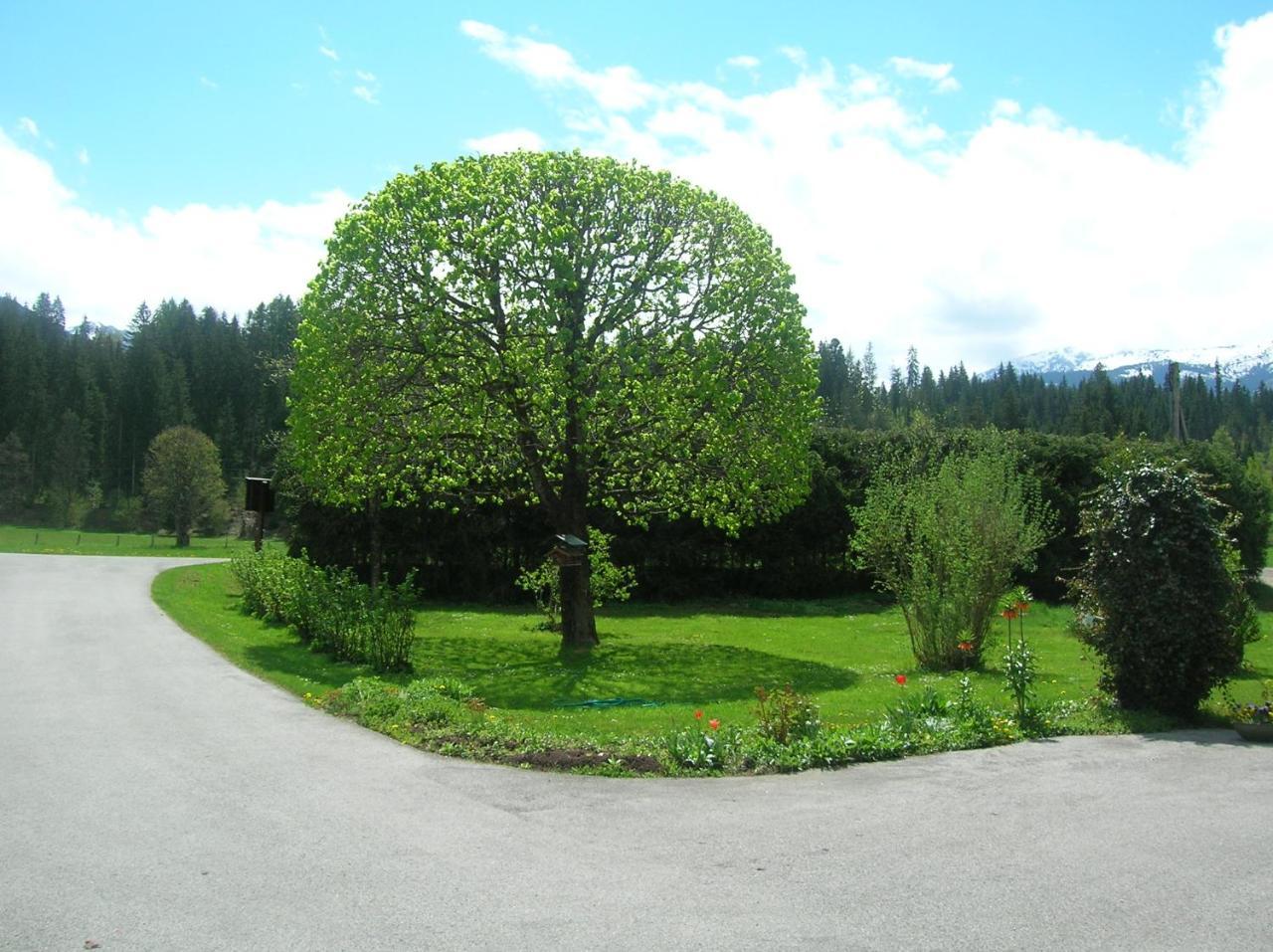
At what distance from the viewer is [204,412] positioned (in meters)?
87.3

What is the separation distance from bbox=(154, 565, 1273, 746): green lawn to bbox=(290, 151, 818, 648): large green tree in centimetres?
234

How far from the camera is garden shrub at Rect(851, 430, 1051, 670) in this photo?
1565 cm

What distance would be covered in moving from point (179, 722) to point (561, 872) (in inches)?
242

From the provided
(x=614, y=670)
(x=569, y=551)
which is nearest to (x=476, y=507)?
(x=569, y=551)

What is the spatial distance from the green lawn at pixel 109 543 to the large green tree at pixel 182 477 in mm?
2136

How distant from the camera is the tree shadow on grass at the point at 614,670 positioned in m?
13.2

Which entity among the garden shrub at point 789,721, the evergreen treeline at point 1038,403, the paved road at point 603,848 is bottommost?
the paved road at point 603,848

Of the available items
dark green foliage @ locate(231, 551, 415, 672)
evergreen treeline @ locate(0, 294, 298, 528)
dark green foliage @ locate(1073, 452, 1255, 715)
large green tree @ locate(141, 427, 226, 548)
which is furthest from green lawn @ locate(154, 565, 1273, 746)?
evergreen treeline @ locate(0, 294, 298, 528)

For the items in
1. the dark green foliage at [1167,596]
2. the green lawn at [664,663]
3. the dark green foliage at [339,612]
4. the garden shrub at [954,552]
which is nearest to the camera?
the dark green foliage at [1167,596]

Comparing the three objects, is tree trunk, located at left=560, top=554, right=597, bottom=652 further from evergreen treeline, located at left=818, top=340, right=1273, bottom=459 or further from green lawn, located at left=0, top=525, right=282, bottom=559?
evergreen treeline, located at left=818, top=340, right=1273, bottom=459

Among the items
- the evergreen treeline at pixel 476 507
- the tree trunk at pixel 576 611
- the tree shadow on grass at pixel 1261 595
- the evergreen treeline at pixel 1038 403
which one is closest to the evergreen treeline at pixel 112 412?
the evergreen treeline at pixel 476 507

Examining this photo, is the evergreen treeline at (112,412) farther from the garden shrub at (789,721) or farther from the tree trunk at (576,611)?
the garden shrub at (789,721)

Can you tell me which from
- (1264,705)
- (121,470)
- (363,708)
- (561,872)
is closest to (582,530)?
(363,708)

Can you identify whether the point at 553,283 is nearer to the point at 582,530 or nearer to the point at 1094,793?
the point at 582,530
